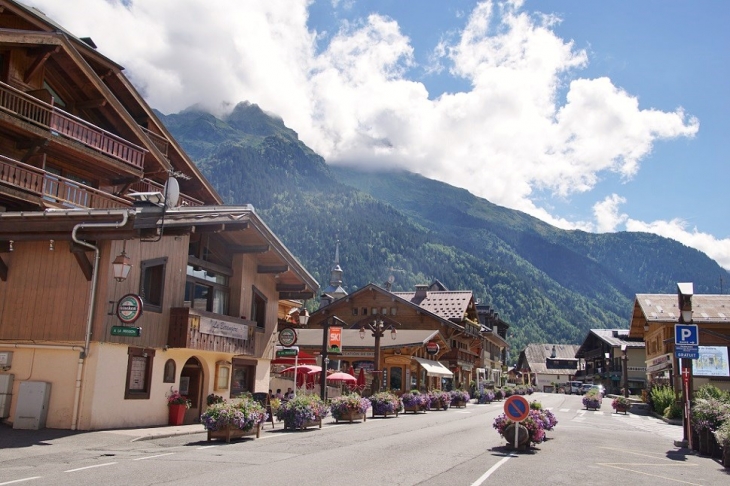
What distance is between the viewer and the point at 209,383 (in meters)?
25.5

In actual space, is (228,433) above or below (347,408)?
below

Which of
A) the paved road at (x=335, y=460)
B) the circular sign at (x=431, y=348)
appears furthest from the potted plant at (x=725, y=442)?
the circular sign at (x=431, y=348)

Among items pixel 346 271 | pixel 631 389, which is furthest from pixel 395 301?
pixel 346 271

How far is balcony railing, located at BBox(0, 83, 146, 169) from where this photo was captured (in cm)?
2159

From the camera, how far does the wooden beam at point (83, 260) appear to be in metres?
18.5

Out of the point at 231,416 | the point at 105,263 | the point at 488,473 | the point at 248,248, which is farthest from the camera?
Result: the point at 248,248

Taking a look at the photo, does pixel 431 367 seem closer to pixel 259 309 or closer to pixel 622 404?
pixel 622 404

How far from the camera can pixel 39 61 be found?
926 inches

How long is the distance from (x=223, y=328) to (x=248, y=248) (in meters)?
3.75

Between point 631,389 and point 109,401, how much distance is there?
80.8m

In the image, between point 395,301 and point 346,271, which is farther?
point 346,271

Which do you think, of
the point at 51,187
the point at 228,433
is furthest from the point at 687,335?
the point at 51,187

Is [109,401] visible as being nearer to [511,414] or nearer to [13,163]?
[13,163]

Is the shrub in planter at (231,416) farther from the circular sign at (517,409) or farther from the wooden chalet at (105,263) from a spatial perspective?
the circular sign at (517,409)
